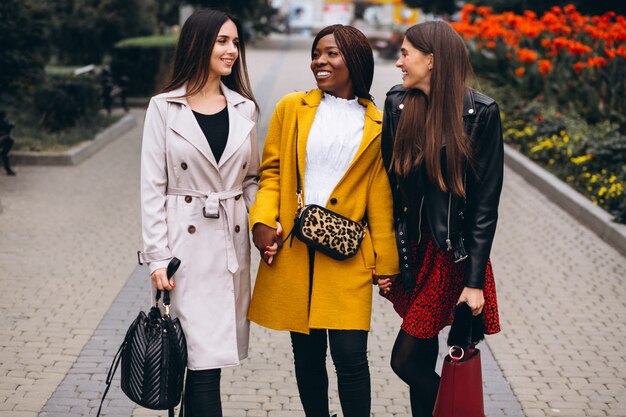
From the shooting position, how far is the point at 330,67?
11.7 ft

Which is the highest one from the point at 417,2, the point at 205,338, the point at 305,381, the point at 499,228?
the point at 205,338

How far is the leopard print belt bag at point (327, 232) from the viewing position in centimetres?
351

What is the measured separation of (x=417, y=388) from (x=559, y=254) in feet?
14.7

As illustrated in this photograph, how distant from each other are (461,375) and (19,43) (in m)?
10.3

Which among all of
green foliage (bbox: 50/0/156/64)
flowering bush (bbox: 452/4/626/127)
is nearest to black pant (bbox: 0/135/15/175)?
flowering bush (bbox: 452/4/626/127)

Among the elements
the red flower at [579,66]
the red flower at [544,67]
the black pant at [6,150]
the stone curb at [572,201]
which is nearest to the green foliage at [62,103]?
the black pant at [6,150]

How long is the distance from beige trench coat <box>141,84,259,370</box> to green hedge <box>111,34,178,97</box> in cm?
1404

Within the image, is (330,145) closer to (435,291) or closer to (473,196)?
(473,196)

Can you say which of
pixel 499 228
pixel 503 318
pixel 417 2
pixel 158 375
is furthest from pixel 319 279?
pixel 417 2

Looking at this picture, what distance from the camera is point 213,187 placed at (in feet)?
11.7

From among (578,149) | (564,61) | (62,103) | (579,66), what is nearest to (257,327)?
(578,149)

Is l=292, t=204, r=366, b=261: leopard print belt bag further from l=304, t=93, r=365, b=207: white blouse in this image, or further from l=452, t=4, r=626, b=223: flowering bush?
l=452, t=4, r=626, b=223: flowering bush

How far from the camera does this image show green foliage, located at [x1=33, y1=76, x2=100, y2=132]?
1284cm

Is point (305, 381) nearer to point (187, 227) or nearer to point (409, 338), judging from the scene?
point (409, 338)
